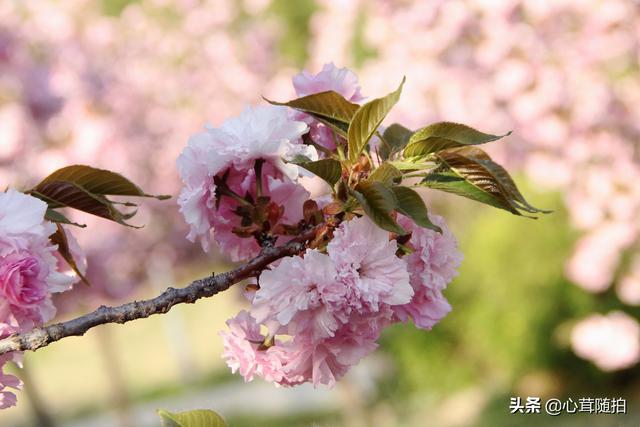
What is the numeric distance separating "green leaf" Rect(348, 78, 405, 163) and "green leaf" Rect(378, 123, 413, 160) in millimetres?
84

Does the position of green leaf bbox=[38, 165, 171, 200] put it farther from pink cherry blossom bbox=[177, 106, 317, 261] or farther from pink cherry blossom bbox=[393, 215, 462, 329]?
pink cherry blossom bbox=[393, 215, 462, 329]

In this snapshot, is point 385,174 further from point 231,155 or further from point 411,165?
point 231,155

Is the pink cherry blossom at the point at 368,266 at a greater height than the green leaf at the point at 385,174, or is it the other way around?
the green leaf at the point at 385,174

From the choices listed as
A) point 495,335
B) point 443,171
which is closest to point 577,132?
point 495,335

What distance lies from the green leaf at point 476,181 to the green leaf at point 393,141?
0.23 feet

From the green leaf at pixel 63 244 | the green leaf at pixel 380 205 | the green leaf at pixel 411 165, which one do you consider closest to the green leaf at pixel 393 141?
the green leaf at pixel 411 165

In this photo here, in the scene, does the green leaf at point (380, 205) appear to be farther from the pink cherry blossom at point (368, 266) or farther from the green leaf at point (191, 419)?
the green leaf at point (191, 419)

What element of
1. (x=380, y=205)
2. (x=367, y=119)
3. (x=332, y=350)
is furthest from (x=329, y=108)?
(x=332, y=350)

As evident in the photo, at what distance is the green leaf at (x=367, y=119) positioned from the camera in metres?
1.05

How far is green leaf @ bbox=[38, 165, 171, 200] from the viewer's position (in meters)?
1.16

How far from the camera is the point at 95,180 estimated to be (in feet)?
3.85

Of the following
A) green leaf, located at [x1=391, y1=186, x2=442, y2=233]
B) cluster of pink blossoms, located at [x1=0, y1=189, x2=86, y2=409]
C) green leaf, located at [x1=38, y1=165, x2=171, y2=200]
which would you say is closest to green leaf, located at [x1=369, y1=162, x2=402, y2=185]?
A: green leaf, located at [x1=391, y1=186, x2=442, y2=233]

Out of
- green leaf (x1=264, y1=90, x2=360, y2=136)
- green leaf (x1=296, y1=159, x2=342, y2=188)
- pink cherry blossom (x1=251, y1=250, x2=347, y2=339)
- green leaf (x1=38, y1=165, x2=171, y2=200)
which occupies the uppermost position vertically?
green leaf (x1=264, y1=90, x2=360, y2=136)

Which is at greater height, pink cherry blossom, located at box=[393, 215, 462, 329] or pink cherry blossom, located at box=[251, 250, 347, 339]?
pink cherry blossom, located at box=[393, 215, 462, 329]
